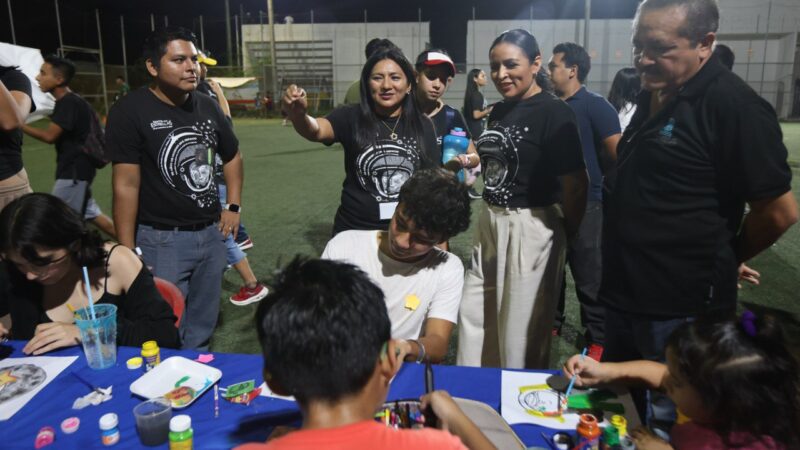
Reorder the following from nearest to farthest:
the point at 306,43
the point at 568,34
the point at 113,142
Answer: the point at 113,142 → the point at 568,34 → the point at 306,43

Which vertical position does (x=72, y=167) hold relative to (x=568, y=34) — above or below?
below

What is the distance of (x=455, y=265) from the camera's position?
2049mm

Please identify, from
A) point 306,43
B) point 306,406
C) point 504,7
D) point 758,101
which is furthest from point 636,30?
point 504,7

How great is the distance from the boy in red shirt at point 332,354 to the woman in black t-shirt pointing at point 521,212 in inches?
62.5

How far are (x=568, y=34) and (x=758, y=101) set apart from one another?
2461cm

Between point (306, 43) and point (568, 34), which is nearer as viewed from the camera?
point (568, 34)

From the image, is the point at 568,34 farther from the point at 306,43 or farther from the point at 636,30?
the point at 636,30

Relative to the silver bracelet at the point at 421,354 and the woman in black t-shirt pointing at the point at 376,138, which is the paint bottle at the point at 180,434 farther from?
the woman in black t-shirt pointing at the point at 376,138

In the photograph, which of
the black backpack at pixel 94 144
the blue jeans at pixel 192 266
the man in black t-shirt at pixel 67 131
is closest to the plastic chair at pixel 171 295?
the blue jeans at pixel 192 266

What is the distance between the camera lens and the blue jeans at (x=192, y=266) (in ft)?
8.39

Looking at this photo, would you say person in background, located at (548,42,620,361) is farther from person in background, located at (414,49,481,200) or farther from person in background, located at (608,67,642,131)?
person in background, located at (414,49,481,200)

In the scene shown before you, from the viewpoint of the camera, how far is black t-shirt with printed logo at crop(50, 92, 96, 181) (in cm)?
431

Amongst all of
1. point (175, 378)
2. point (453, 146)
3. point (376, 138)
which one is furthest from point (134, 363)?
point (453, 146)

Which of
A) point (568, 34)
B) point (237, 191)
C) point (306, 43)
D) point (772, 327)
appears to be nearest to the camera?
point (772, 327)
